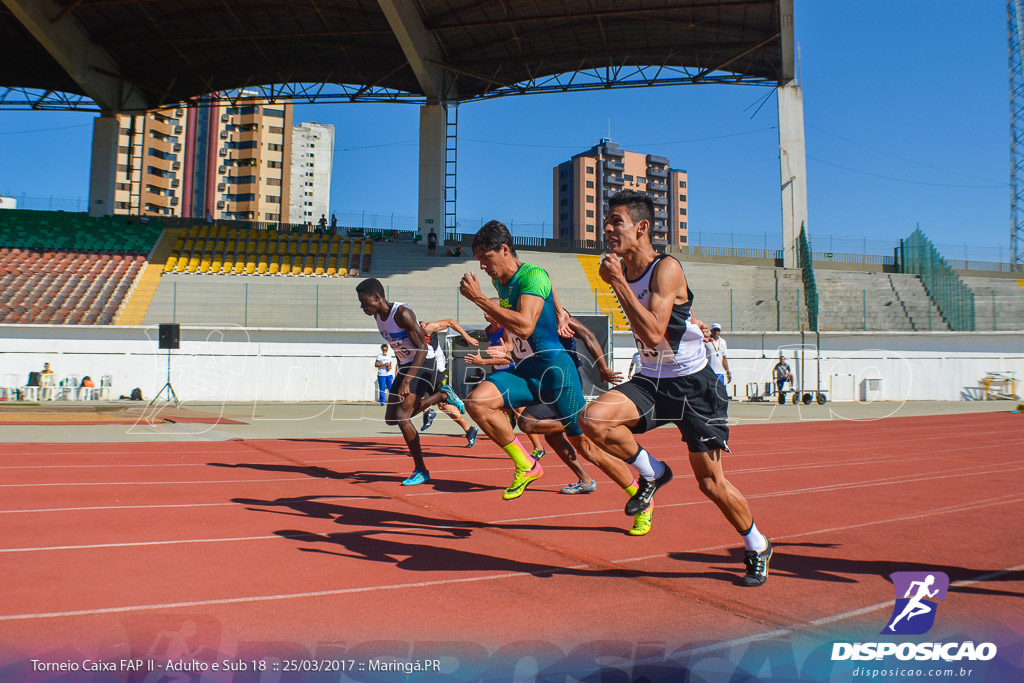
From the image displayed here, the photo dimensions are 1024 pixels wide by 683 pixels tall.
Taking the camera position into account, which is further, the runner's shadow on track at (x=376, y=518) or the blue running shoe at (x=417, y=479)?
the blue running shoe at (x=417, y=479)

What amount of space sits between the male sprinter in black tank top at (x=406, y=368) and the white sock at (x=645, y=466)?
296 centimetres

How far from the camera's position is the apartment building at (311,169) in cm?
11762

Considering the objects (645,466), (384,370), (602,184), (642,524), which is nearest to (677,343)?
(645,466)

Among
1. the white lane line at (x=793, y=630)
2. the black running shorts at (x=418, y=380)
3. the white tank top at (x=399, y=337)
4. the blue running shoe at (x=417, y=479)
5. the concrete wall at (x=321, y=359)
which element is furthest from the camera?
the concrete wall at (x=321, y=359)

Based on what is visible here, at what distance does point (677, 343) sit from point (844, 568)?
1619mm

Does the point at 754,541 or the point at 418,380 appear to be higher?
the point at 418,380

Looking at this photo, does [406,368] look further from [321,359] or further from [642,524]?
[321,359]

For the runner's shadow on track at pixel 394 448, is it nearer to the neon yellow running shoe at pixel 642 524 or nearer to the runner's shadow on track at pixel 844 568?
the neon yellow running shoe at pixel 642 524

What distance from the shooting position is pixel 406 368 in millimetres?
7289

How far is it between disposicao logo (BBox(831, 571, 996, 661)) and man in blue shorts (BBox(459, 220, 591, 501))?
2.32 meters

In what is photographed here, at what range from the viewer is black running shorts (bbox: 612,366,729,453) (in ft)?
12.3

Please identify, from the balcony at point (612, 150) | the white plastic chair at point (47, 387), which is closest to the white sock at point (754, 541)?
the white plastic chair at point (47, 387)

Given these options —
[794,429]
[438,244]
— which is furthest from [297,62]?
[794,429]

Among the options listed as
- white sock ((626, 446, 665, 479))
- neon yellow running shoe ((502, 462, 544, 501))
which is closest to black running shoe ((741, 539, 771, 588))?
white sock ((626, 446, 665, 479))
